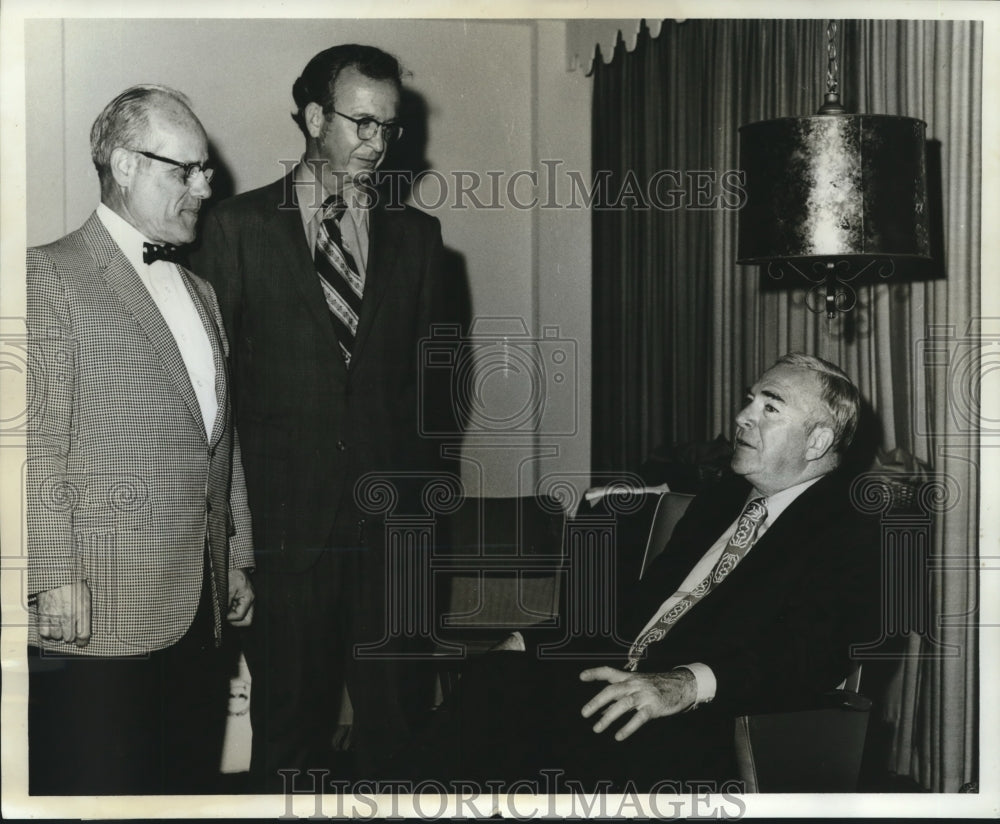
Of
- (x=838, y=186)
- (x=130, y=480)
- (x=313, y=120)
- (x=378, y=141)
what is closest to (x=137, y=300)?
(x=130, y=480)

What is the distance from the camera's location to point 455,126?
3.37 meters

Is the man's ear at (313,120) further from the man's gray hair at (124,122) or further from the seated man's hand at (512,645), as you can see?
the seated man's hand at (512,645)

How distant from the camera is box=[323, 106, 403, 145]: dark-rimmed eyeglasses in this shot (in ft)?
10.9

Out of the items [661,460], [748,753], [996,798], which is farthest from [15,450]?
[996,798]

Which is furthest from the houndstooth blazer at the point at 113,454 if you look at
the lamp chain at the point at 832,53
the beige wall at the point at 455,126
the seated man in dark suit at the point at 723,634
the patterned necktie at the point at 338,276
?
the lamp chain at the point at 832,53

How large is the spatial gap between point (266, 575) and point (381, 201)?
3.95 feet

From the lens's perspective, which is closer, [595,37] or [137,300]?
[137,300]

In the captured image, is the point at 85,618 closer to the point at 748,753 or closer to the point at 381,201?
the point at 381,201

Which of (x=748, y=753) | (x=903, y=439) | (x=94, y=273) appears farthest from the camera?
(x=903, y=439)

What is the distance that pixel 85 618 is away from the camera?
320 centimetres

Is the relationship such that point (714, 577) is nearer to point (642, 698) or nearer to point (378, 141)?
point (642, 698)

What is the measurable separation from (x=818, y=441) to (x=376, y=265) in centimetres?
141
